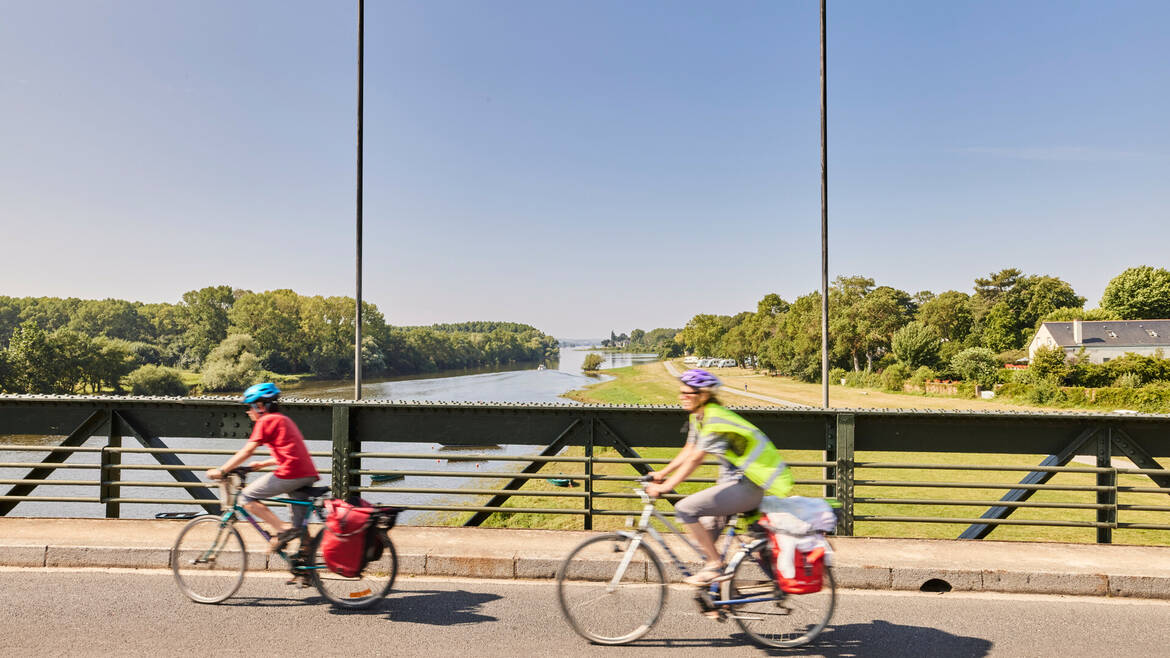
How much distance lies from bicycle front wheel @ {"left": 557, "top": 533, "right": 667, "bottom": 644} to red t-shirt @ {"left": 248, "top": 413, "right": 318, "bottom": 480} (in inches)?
77.6

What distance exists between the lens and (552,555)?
535cm

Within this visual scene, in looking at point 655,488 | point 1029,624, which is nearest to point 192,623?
point 655,488

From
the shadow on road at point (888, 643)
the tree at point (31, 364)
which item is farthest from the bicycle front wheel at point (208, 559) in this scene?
the tree at point (31, 364)

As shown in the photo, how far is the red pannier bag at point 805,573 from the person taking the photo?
3.83 meters

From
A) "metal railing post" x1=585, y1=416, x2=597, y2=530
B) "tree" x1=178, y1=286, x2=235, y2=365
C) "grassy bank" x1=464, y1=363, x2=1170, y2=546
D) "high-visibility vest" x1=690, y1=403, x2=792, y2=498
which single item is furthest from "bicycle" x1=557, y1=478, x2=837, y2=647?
"tree" x1=178, y1=286, x2=235, y2=365

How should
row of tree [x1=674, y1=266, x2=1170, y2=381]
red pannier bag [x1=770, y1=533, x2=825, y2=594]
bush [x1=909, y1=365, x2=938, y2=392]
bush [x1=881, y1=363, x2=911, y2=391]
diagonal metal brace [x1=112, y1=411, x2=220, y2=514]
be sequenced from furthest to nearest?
1. row of tree [x1=674, y1=266, x2=1170, y2=381]
2. bush [x1=881, y1=363, x2=911, y2=391]
3. bush [x1=909, y1=365, x2=938, y2=392]
4. diagonal metal brace [x1=112, y1=411, x2=220, y2=514]
5. red pannier bag [x1=770, y1=533, x2=825, y2=594]

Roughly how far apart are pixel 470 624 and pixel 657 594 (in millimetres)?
1246

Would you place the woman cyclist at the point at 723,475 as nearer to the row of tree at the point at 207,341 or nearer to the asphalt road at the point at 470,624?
the asphalt road at the point at 470,624

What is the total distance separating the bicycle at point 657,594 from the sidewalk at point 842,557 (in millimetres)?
1206

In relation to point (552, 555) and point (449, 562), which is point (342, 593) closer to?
point (449, 562)

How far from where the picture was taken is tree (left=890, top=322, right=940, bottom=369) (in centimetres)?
6969

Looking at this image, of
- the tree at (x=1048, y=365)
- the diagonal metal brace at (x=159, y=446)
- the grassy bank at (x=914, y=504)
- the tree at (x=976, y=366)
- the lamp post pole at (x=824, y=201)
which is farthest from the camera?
the tree at (x=976, y=366)

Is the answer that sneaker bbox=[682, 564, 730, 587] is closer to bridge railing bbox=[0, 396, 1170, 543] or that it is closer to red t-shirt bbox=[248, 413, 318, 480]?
bridge railing bbox=[0, 396, 1170, 543]

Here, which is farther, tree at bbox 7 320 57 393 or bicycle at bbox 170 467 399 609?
tree at bbox 7 320 57 393
